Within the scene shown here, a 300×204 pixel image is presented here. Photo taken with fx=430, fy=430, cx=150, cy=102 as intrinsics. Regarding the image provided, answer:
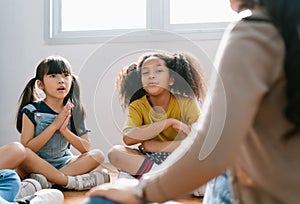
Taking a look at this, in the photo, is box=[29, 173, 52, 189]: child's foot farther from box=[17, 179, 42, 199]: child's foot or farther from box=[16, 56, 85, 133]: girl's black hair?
box=[16, 56, 85, 133]: girl's black hair

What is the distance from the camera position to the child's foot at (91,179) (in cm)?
159

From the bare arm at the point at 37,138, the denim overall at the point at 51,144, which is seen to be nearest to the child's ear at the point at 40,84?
the denim overall at the point at 51,144

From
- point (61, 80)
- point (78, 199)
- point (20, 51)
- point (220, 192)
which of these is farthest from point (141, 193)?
point (20, 51)

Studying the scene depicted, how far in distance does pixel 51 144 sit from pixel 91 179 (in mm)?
246

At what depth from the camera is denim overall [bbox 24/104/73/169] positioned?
1.73m

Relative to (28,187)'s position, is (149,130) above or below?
above

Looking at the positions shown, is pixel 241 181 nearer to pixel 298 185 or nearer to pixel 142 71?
pixel 298 185


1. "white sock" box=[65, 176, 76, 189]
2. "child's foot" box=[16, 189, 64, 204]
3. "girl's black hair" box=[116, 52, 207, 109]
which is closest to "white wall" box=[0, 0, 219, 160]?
"girl's black hair" box=[116, 52, 207, 109]

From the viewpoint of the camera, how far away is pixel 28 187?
4.64 ft

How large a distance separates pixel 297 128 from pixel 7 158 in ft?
4.34

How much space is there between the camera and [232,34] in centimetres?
38

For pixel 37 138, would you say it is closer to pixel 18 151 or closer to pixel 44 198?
pixel 18 151

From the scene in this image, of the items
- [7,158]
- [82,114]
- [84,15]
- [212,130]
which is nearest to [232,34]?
[212,130]

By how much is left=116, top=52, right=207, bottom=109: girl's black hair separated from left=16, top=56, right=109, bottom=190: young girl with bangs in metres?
0.23
